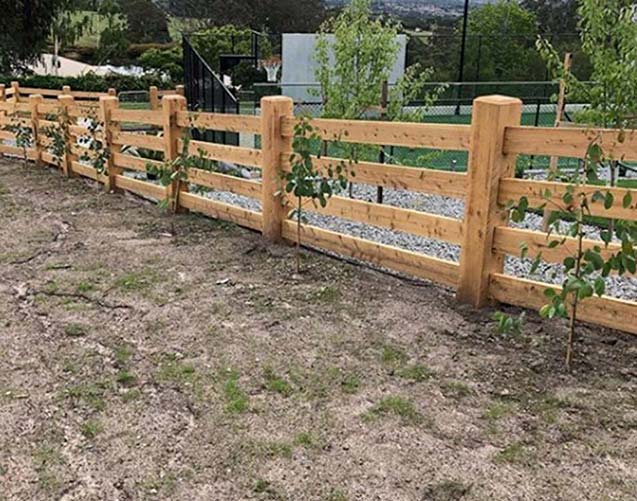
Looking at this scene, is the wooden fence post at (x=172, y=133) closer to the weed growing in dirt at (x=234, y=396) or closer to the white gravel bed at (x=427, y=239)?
the white gravel bed at (x=427, y=239)

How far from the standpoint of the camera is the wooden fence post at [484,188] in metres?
3.35

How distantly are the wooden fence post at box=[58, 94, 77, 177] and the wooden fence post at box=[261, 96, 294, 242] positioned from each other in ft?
13.1

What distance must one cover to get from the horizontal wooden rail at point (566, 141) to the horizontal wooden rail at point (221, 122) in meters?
2.13

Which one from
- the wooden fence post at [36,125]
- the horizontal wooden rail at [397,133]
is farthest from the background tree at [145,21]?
the horizontal wooden rail at [397,133]

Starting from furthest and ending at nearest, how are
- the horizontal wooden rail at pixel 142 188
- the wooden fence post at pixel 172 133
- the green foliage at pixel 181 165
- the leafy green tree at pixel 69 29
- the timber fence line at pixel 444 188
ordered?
1. the leafy green tree at pixel 69 29
2. the horizontal wooden rail at pixel 142 188
3. the wooden fence post at pixel 172 133
4. the green foliage at pixel 181 165
5. the timber fence line at pixel 444 188

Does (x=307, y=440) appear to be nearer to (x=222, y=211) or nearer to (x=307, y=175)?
(x=307, y=175)

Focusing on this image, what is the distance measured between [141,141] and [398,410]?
471 cm

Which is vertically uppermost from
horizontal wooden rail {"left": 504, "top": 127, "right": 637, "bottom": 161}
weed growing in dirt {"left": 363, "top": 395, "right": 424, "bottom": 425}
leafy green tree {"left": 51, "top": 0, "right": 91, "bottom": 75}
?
leafy green tree {"left": 51, "top": 0, "right": 91, "bottom": 75}

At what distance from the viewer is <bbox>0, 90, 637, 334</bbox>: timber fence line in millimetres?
3168

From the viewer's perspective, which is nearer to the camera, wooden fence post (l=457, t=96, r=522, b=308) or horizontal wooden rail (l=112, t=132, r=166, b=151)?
wooden fence post (l=457, t=96, r=522, b=308)

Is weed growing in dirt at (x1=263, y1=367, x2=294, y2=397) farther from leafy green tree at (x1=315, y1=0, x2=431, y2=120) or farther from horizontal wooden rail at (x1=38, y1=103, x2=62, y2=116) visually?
horizontal wooden rail at (x1=38, y1=103, x2=62, y2=116)

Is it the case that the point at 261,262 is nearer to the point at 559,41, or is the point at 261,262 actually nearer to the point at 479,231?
the point at 479,231

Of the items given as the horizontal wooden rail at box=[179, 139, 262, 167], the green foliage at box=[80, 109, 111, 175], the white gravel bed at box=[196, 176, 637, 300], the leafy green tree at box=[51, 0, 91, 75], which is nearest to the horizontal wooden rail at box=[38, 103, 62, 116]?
the green foliage at box=[80, 109, 111, 175]

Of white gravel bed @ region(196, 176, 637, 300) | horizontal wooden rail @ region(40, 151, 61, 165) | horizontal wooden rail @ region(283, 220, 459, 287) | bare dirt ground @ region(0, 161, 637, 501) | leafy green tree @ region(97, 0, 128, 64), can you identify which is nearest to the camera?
bare dirt ground @ region(0, 161, 637, 501)
